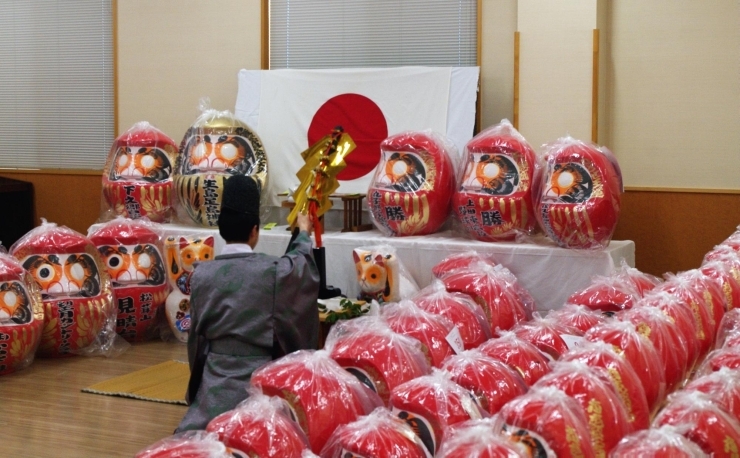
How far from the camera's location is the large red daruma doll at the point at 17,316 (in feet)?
14.3

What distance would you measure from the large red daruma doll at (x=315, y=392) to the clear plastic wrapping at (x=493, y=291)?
5.50 feet

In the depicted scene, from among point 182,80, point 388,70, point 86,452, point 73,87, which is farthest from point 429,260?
point 73,87

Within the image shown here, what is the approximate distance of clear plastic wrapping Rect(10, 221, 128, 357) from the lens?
186 inches

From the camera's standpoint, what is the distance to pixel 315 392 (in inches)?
86.7

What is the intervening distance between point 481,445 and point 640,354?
2.93ft

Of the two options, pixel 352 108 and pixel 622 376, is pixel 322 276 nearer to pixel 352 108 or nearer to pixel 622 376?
pixel 352 108

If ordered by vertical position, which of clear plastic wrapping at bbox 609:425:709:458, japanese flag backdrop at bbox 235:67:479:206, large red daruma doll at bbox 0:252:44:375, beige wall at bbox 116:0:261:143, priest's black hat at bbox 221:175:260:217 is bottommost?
large red daruma doll at bbox 0:252:44:375

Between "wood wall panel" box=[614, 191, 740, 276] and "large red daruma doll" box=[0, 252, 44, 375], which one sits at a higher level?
"wood wall panel" box=[614, 191, 740, 276]

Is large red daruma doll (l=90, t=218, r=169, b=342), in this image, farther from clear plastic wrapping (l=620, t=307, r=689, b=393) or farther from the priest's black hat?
clear plastic wrapping (l=620, t=307, r=689, b=393)

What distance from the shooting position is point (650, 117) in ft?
18.9

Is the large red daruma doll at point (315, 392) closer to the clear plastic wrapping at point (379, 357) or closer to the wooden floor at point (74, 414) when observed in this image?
the clear plastic wrapping at point (379, 357)

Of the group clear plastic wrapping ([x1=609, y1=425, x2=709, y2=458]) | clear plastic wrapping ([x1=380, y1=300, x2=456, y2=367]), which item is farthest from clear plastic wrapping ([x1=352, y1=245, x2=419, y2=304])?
clear plastic wrapping ([x1=609, y1=425, x2=709, y2=458])

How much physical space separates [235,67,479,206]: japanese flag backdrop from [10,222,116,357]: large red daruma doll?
1490 mm

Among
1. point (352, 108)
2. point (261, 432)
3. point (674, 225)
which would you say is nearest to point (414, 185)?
point (352, 108)
